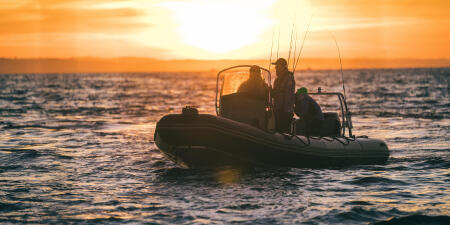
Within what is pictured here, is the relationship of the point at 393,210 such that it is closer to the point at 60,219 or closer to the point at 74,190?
the point at 60,219

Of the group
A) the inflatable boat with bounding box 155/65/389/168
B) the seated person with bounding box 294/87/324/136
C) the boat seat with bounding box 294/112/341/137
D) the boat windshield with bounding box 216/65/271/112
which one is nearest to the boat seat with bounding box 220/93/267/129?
the inflatable boat with bounding box 155/65/389/168

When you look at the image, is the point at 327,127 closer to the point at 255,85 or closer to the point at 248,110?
the point at 248,110

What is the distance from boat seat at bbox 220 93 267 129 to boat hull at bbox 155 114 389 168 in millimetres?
361

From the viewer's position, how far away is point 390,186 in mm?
9211

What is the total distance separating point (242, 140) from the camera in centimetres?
954

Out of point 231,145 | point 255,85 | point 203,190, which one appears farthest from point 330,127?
point 203,190

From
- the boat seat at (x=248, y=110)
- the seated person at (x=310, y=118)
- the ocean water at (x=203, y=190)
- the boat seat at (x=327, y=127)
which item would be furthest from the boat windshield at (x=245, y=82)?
the ocean water at (x=203, y=190)

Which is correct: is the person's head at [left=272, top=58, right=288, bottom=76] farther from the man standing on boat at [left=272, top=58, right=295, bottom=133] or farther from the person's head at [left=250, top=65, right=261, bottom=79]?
the person's head at [left=250, top=65, right=261, bottom=79]

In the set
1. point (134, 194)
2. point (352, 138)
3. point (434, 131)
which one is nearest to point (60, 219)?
point (134, 194)

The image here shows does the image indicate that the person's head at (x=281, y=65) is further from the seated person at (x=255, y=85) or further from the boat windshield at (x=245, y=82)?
the seated person at (x=255, y=85)

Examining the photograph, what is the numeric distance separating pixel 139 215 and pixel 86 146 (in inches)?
323

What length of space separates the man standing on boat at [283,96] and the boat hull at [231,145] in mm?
396

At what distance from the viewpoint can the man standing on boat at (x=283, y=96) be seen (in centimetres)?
1021

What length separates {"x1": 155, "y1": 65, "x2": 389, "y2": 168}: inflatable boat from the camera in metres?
9.29
